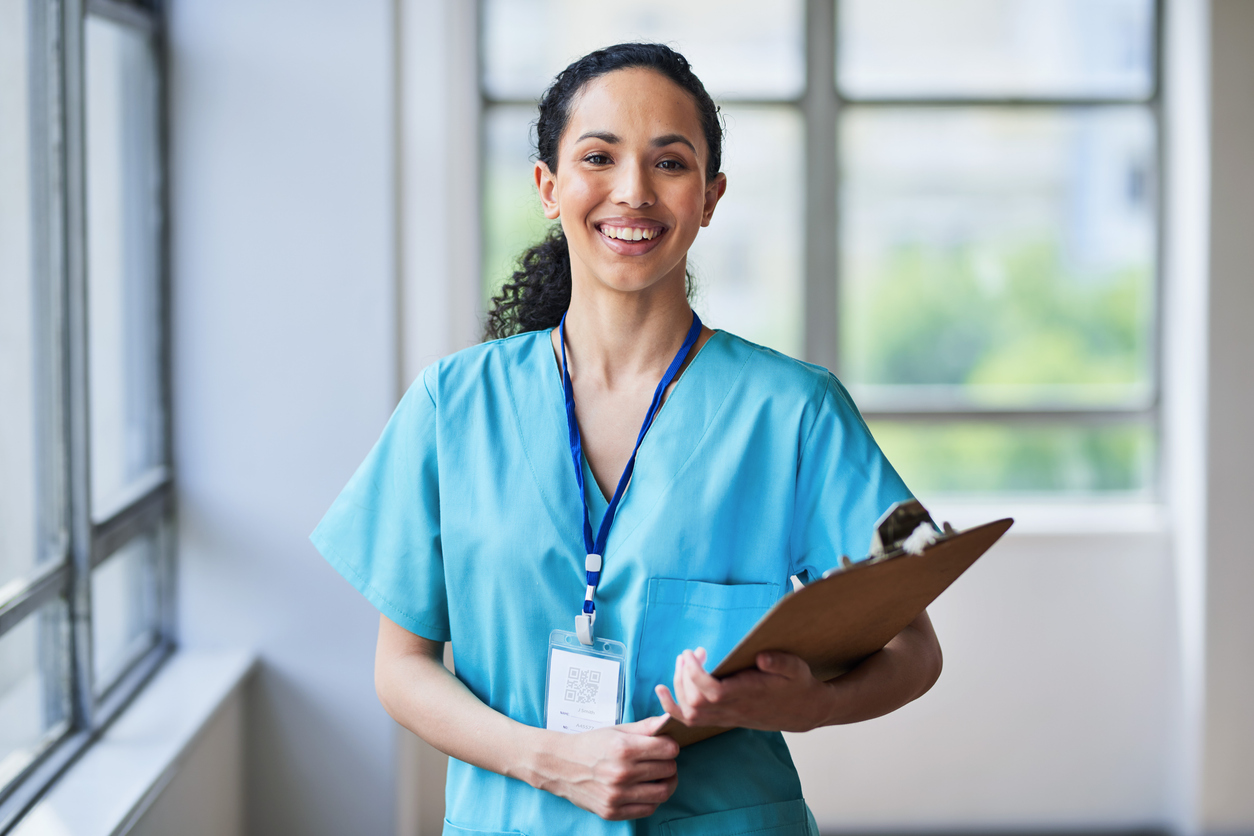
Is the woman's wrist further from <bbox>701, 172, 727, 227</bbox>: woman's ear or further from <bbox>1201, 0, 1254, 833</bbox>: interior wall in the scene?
<bbox>1201, 0, 1254, 833</bbox>: interior wall

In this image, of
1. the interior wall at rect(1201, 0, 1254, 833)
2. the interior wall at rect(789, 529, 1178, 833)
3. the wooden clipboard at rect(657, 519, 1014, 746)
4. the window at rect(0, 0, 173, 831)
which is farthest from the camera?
the interior wall at rect(789, 529, 1178, 833)

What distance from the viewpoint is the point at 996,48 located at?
327 cm

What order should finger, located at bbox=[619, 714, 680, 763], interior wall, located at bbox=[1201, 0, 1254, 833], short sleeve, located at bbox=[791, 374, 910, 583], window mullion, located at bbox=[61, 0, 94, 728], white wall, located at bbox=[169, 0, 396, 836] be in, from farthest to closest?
interior wall, located at bbox=[1201, 0, 1254, 833], white wall, located at bbox=[169, 0, 396, 836], window mullion, located at bbox=[61, 0, 94, 728], short sleeve, located at bbox=[791, 374, 910, 583], finger, located at bbox=[619, 714, 680, 763]

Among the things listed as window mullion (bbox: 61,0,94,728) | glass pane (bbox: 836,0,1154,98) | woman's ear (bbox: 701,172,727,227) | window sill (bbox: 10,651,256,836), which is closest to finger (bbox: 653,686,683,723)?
woman's ear (bbox: 701,172,727,227)

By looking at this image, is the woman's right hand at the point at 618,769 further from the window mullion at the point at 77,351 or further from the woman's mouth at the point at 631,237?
the window mullion at the point at 77,351

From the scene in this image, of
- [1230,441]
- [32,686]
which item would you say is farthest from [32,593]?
[1230,441]

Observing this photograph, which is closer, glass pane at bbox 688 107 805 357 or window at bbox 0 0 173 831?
window at bbox 0 0 173 831

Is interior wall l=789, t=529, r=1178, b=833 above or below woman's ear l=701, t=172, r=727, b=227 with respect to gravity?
below

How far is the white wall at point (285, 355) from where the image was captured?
2.27m

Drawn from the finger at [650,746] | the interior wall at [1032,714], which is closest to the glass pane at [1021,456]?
the interior wall at [1032,714]

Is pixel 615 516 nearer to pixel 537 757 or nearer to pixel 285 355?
pixel 537 757

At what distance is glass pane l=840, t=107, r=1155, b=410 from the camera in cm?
331

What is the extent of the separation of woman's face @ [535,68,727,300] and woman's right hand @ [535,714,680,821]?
45 centimetres

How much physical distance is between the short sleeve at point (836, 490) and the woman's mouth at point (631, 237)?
252mm
